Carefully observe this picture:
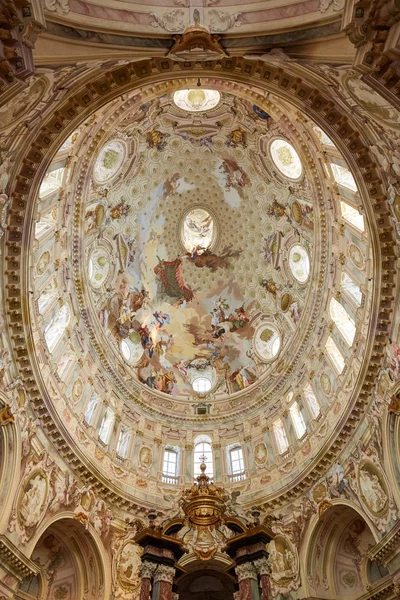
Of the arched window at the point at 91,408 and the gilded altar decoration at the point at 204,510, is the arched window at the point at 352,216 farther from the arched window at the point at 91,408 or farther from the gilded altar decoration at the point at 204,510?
the arched window at the point at 91,408

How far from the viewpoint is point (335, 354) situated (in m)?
21.2

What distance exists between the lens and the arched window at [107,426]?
22.1m

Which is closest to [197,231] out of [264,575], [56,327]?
[56,327]

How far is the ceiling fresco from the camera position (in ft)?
80.3

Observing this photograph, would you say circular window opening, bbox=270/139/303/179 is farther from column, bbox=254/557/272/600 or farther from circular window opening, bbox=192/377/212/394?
column, bbox=254/557/272/600

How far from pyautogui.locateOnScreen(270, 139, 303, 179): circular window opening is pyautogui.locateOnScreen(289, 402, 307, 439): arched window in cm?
1075

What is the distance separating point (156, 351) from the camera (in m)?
29.0

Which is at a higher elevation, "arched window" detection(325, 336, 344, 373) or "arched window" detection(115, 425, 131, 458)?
"arched window" detection(325, 336, 344, 373)

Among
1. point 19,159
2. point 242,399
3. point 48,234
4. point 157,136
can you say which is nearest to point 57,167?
point 48,234

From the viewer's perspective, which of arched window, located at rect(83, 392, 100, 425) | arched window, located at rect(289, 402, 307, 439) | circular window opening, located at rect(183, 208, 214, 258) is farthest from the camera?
circular window opening, located at rect(183, 208, 214, 258)

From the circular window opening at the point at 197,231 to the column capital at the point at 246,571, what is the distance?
64.6 feet

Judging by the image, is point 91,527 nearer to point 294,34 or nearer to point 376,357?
point 376,357

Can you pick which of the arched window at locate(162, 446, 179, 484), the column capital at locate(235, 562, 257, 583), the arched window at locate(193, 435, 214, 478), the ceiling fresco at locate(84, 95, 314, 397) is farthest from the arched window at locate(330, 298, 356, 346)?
the arched window at locate(162, 446, 179, 484)

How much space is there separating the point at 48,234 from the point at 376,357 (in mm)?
13166
